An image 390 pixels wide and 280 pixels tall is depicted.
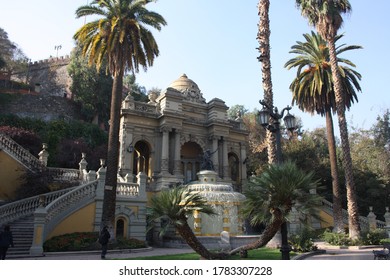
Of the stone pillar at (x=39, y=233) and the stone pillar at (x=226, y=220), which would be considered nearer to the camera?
the stone pillar at (x=39, y=233)

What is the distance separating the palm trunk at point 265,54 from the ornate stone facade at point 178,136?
12.0m

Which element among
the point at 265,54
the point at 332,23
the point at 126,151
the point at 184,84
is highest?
the point at 184,84

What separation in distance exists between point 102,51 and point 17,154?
9.18m

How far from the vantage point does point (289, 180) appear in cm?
930

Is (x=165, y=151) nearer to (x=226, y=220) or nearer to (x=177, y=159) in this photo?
(x=177, y=159)

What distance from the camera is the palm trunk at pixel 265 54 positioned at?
57.4 feet

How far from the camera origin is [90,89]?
167 feet

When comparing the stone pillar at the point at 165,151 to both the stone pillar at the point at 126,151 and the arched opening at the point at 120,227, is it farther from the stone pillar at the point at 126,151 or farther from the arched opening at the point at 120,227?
the arched opening at the point at 120,227

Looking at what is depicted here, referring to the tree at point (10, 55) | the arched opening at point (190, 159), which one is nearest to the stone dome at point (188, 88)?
the arched opening at point (190, 159)

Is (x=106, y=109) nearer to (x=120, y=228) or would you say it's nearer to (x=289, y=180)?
(x=120, y=228)

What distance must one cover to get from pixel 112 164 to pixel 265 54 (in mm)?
10470

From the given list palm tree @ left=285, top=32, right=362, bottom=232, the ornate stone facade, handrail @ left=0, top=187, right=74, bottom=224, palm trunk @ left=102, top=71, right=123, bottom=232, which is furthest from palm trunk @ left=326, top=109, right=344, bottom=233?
handrail @ left=0, top=187, right=74, bottom=224

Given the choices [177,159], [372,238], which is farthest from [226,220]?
[177,159]
